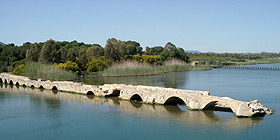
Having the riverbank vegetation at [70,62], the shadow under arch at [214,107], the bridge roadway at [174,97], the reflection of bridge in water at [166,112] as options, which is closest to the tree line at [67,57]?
the riverbank vegetation at [70,62]

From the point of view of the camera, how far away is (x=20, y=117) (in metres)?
19.7

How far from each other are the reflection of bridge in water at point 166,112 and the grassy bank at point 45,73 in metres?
10.3

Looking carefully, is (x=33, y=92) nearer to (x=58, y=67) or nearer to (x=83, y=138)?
(x=58, y=67)

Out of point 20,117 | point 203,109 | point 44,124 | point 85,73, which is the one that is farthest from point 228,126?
point 85,73

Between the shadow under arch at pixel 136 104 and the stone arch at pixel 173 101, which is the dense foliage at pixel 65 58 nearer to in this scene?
the shadow under arch at pixel 136 104

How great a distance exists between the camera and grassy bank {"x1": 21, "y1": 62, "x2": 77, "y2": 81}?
39.0 m

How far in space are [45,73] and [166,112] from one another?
79.3 feet

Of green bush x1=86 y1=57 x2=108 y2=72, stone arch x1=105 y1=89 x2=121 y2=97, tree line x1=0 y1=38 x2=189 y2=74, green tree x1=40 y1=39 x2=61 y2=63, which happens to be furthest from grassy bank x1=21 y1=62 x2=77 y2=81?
stone arch x1=105 y1=89 x2=121 y2=97

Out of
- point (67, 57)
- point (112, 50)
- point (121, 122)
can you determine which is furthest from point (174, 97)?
point (112, 50)

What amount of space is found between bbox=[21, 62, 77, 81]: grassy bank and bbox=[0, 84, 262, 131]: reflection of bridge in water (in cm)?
1029

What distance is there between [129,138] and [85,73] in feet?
113

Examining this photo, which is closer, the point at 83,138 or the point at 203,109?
the point at 83,138

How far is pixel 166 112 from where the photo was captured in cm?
2006

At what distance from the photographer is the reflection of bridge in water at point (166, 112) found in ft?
55.8
